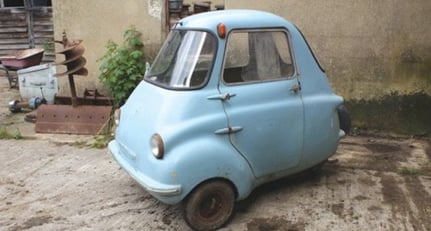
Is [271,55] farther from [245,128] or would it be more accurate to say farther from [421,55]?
[421,55]

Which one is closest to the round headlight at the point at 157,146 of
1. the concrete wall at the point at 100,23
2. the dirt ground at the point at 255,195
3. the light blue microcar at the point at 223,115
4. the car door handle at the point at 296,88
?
the light blue microcar at the point at 223,115

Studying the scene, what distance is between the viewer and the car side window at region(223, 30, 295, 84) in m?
3.94

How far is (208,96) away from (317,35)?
9.91 ft

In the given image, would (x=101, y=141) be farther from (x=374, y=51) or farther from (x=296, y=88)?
(x=374, y=51)

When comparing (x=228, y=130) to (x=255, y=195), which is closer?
(x=228, y=130)

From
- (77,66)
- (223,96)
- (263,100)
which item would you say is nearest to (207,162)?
(223,96)

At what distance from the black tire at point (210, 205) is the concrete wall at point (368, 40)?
3.13 m

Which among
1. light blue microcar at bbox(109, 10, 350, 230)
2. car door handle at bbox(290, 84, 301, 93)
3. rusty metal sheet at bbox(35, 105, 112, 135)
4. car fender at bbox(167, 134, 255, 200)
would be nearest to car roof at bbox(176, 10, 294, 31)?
light blue microcar at bbox(109, 10, 350, 230)

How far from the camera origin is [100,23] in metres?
7.04

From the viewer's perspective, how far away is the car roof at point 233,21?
3.84 metres

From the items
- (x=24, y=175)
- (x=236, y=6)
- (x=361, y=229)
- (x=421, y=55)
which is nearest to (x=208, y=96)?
(x=361, y=229)

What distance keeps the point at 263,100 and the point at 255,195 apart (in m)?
1.05

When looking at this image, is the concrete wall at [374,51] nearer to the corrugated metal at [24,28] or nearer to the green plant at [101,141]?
the green plant at [101,141]

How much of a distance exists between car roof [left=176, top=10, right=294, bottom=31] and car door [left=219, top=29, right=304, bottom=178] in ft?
0.21
